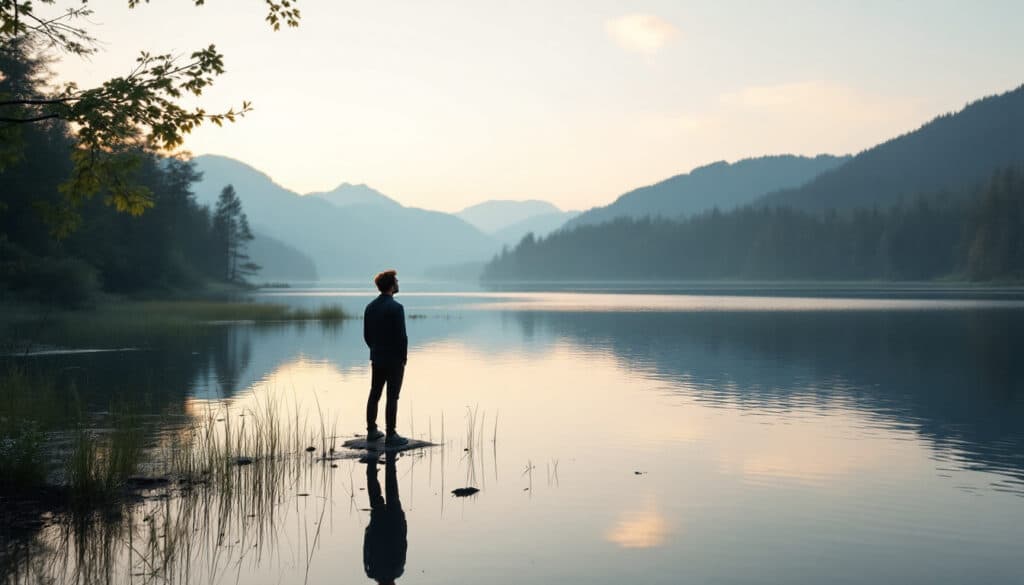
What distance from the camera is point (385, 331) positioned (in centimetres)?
1648

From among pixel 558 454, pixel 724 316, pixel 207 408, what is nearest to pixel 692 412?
pixel 558 454

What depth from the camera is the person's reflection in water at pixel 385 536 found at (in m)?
10.0

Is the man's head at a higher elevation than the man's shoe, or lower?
higher

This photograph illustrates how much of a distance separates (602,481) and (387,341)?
16.2 feet

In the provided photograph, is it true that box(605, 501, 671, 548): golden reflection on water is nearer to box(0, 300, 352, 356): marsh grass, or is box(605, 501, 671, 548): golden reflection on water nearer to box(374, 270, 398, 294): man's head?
box(374, 270, 398, 294): man's head

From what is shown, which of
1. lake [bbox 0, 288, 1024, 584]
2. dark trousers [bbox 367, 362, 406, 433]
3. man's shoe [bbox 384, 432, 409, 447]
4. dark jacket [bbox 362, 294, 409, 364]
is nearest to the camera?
lake [bbox 0, 288, 1024, 584]

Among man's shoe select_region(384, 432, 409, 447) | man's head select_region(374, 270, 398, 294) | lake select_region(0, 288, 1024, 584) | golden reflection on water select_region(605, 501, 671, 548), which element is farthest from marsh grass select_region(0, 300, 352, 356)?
golden reflection on water select_region(605, 501, 671, 548)

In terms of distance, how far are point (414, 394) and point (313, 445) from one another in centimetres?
905

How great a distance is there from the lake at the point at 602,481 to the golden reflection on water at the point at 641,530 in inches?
2.2

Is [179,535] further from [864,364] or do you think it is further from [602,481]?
[864,364]

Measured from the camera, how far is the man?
53.8 ft

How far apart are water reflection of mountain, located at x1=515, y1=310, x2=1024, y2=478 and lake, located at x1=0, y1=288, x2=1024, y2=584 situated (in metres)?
0.21

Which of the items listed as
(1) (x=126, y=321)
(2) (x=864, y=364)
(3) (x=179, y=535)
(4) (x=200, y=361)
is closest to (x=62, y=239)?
(4) (x=200, y=361)

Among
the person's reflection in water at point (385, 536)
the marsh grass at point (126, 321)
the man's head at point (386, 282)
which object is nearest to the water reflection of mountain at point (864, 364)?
the person's reflection in water at point (385, 536)
